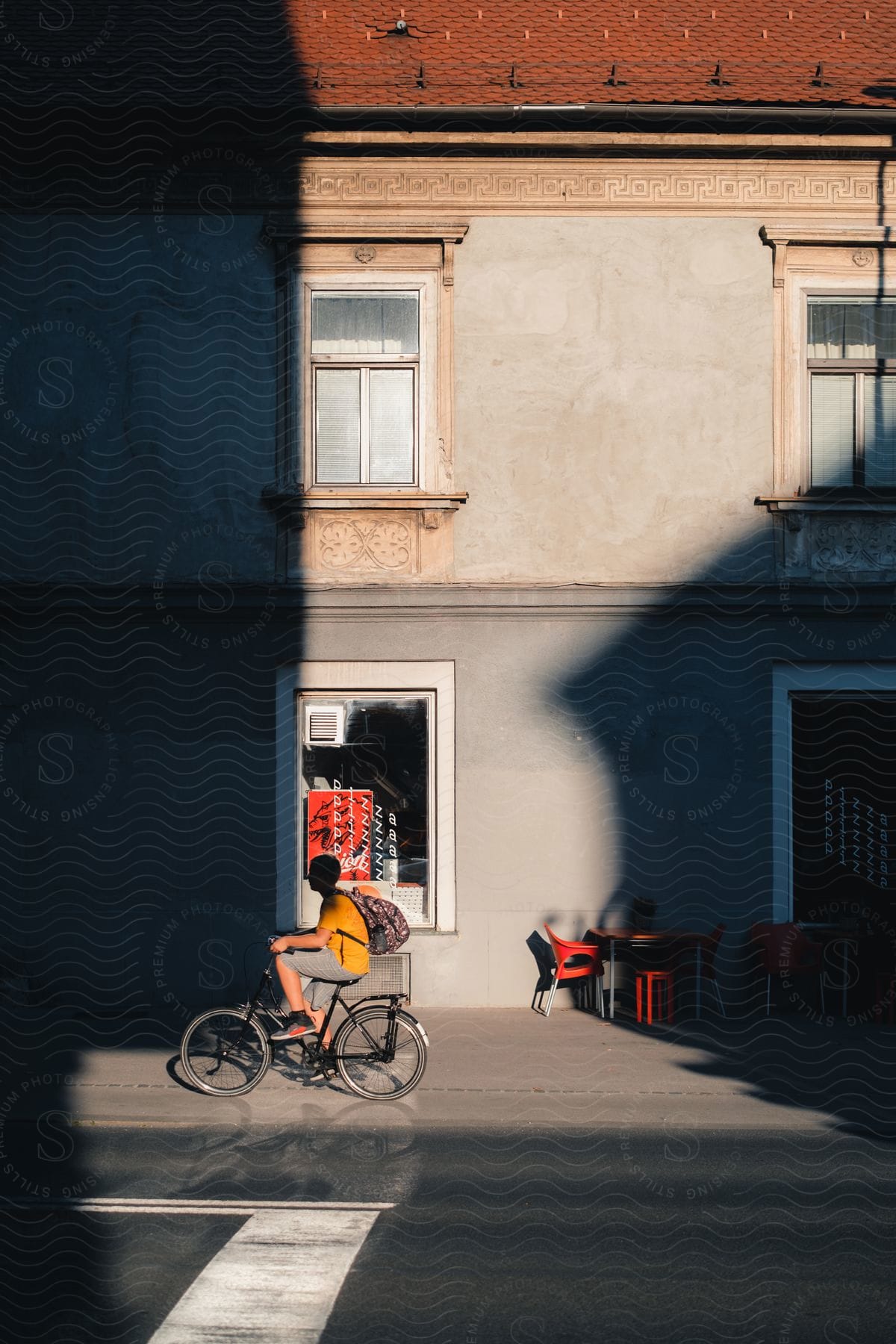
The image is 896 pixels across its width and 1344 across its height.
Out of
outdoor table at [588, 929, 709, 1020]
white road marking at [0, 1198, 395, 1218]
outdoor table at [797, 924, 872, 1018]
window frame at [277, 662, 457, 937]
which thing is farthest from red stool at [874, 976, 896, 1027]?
white road marking at [0, 1198, 395, 1218]

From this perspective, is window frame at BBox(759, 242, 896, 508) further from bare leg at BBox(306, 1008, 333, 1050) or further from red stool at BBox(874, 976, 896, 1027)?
bare leg at BBox(306, 1008, 333, 1050)

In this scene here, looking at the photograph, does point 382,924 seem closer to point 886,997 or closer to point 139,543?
point 139,543

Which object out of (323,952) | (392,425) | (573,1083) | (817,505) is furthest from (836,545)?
(323,952)

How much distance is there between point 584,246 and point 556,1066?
7533 mm

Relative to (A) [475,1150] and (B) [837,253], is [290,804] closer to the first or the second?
(A) [475,1150]

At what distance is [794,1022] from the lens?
13016mm

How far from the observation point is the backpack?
12.0 meters

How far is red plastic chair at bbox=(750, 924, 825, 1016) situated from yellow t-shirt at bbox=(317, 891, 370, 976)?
4.45 meters

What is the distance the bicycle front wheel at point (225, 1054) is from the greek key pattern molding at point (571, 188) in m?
7.79

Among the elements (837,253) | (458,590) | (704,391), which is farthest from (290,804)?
(837,253)

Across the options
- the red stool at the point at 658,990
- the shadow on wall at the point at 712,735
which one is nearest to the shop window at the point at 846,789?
the shadow on wall at the point at 712,735

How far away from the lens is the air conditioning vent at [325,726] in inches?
546

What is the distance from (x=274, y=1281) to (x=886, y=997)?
8.18 meters

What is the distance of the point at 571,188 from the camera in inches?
543
